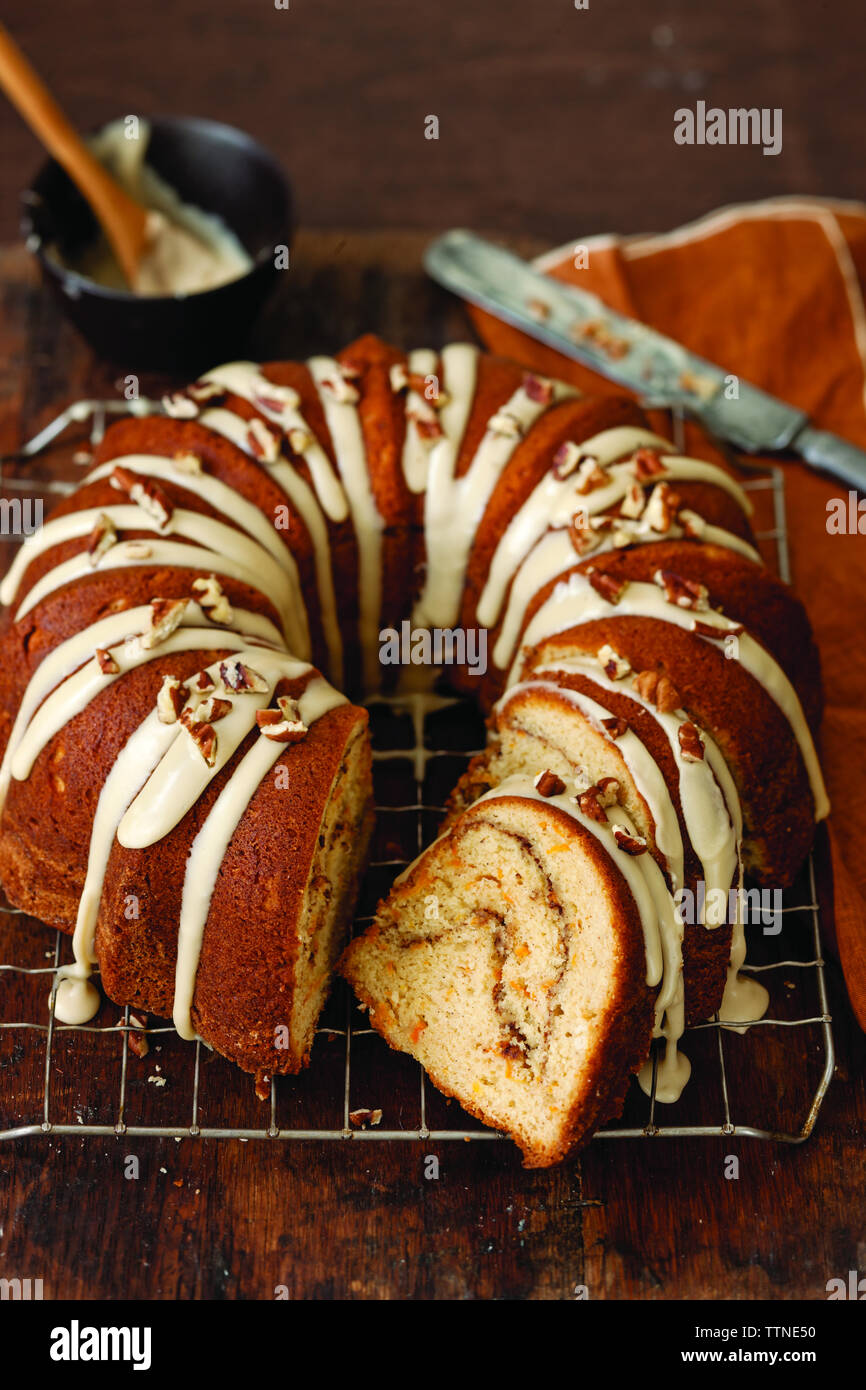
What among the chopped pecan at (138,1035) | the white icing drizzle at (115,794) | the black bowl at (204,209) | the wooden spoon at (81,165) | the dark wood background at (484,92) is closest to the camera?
the white icing drizzle at (115,794)

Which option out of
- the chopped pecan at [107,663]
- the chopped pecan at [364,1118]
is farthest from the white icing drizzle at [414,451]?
the chopped pecan at [364,1118]

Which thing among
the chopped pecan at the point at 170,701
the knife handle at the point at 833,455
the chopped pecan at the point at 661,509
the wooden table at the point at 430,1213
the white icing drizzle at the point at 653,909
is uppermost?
the knife handle at the point at 833,455

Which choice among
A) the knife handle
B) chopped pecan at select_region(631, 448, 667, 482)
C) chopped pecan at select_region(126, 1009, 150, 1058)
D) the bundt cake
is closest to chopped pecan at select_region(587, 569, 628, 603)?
the bundt cake

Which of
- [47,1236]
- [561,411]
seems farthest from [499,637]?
[47,1236]

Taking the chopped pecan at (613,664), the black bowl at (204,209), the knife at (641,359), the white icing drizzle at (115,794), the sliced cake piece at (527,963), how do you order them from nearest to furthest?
the sliced cake piece at (527,963) < the white icing drizzle at (115,794) < the chopped pecan at (613,664) < the black bowl at (204,209) < the knife at (641,359)

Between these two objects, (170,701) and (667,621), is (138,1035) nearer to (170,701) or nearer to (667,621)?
(170,701)

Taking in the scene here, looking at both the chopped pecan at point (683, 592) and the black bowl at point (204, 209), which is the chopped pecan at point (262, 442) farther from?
the chopped pecan at point (683, 592)

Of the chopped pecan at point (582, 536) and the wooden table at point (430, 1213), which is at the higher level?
the chopped pecan at point (582, 536)

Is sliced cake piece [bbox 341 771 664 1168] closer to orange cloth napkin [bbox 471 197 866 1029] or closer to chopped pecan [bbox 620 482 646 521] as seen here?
chopped pecan [bbox 620 482 646 521]

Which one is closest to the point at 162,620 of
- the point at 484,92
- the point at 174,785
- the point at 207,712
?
the point at 207,712
